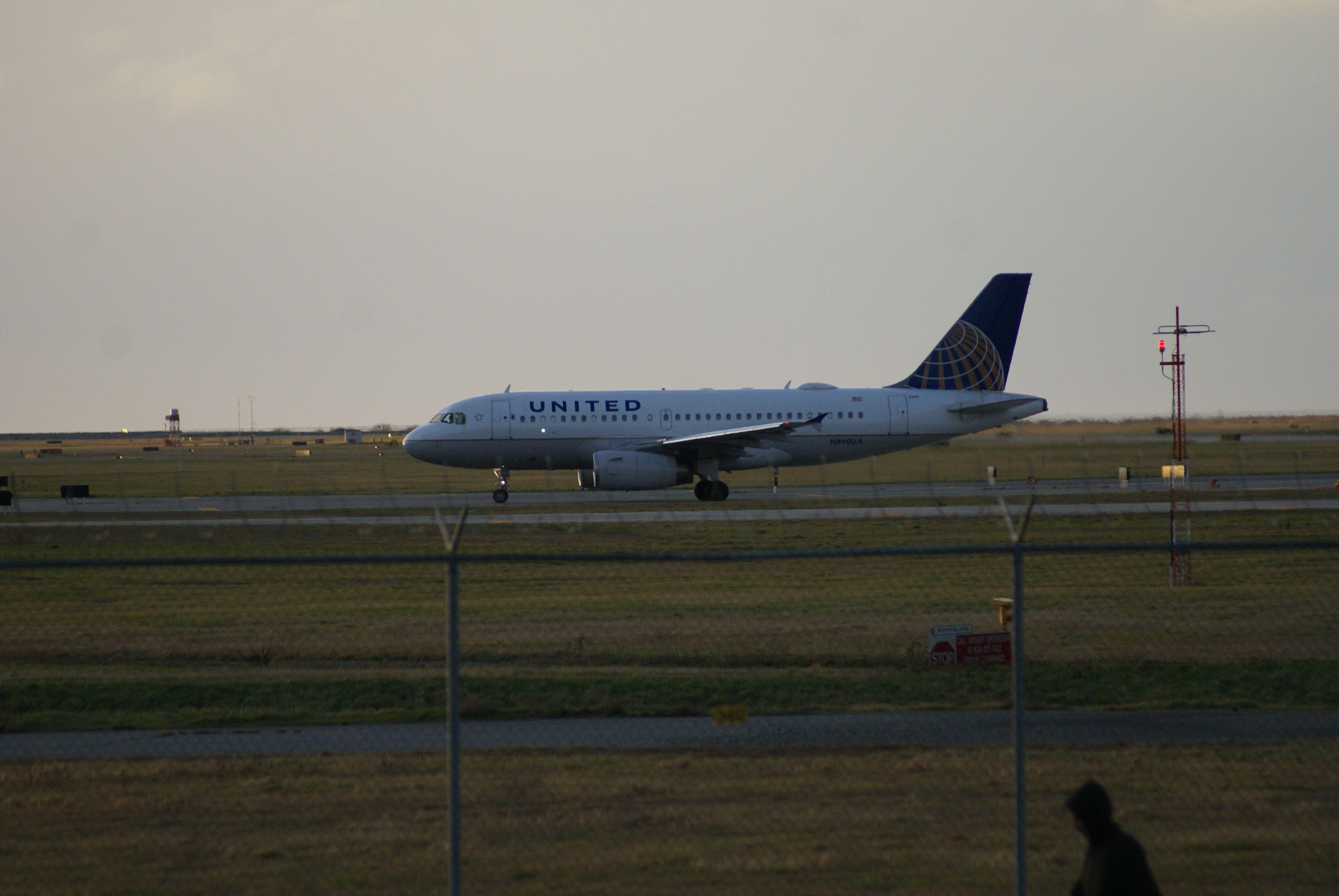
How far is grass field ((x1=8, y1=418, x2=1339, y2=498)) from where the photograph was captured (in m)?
40.3

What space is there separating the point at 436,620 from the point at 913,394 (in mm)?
28180

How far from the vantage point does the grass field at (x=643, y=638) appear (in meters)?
12.2

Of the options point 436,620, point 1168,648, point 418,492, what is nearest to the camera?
point 1168,648

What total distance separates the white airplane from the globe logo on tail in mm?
862

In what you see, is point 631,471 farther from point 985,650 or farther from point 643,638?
point 985,650

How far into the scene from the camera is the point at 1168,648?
14.1m

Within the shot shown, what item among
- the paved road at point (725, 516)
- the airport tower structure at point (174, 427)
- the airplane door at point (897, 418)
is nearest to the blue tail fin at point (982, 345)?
the airplane door at point (897, 418)

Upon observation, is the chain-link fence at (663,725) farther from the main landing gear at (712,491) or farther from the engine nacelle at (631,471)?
the main landing gear at (712,491)

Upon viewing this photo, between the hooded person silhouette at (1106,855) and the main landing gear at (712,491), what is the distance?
32003 mm

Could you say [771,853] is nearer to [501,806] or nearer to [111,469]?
[501,806]

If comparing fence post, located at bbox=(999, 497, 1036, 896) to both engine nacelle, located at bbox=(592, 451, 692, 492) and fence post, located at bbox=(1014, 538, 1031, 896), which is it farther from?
engine nacelle, located at bbox=(592, 451, 692, 492)

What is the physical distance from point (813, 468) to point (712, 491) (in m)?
17.4

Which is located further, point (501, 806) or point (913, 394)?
point (913, 394)

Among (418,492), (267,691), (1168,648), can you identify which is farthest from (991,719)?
(418,492)
